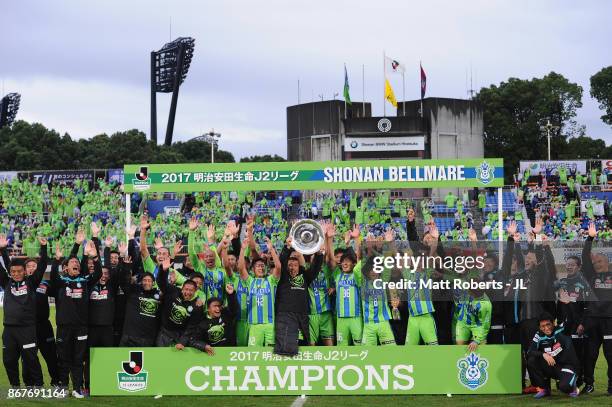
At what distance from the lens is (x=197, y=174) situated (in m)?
21.8

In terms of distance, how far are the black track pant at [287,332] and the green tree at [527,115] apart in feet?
187

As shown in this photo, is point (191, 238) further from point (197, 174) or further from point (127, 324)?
point (197, 174)

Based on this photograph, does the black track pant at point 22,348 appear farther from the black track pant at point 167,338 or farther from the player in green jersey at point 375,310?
the player in green jersey at point 375,310

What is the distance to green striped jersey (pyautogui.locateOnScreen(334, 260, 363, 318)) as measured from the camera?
1148 cm

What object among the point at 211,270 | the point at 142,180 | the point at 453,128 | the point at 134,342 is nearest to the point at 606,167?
the point at 453,128

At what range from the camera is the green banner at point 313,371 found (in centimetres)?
1113

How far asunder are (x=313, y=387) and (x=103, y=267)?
318cm

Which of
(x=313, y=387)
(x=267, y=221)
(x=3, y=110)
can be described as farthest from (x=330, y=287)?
(x=3, y=110)

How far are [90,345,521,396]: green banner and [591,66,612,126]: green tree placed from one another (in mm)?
61274

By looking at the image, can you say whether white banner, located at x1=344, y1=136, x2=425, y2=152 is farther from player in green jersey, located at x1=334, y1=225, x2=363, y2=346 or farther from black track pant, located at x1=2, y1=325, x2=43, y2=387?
black track pant, located at x1=2, y1=325, x2=43, y2=387

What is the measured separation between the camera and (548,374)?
11.0 metres

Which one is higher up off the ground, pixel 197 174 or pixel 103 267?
pixel 197 174

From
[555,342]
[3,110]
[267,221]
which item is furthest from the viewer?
[3,110]

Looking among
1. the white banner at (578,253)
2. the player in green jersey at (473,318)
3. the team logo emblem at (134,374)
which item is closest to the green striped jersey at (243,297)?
the team logo emblem at (134,374)
